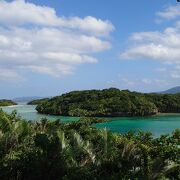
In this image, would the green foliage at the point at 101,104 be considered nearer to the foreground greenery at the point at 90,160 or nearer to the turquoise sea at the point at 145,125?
the turquoise sea at the point at 145,125

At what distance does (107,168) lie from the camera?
16094mm

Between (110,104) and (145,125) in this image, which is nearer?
(145,125)

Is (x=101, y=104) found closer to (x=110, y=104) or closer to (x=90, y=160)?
(x=110, y=104)

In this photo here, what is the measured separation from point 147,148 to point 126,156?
87 centimetres

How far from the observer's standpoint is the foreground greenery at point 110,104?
2933 inches

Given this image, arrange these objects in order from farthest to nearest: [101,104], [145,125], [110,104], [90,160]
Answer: [101,104] → [110,104] → [145,125] → [90,160]

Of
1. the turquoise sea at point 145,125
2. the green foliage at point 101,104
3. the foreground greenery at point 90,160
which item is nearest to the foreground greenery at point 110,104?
the green foliage at point 101,104

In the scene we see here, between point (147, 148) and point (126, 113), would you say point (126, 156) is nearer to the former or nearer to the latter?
point (147, 148)

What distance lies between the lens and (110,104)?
75.4 metres

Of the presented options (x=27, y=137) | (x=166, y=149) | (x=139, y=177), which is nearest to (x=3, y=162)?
(x=27, y=137)

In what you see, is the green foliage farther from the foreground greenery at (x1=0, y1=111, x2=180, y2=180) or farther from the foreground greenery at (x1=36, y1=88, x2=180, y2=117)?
the foreground greenery at (x1=0, y1=111, x2=180, y2=180)

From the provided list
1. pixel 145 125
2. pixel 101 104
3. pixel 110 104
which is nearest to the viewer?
pixel 145 125

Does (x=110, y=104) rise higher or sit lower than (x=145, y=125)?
higher

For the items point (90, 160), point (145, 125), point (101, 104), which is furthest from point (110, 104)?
point (90, 160)
